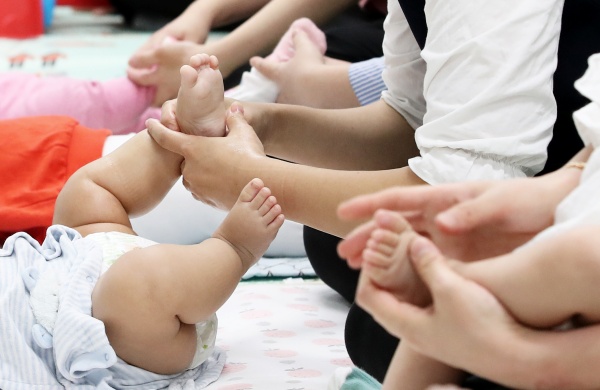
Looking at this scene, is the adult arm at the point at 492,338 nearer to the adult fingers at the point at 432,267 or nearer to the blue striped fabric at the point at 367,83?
the adult fingers at the point at 432,267

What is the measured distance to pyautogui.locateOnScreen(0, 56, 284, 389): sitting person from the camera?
80cm

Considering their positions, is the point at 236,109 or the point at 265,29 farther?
the point at 265,29

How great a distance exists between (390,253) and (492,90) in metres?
0.28

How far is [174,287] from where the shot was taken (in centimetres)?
83

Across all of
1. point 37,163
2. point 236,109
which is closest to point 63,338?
point 236,109

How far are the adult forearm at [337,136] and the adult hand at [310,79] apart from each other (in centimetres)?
29

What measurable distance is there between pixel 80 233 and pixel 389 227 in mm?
521

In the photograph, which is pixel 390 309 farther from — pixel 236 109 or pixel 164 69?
pixel 164 69

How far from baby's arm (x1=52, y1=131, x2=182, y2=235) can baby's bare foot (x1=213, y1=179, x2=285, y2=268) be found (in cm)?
12

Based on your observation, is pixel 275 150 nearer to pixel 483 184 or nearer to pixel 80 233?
pixel 80 233

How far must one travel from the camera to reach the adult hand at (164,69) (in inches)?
66.5

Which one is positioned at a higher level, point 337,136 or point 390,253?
point 390,253

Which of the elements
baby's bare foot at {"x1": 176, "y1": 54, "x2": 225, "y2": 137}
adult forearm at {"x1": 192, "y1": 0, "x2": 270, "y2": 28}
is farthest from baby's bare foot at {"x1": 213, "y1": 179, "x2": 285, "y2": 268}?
adult forearm at {"x1": 192, "y1": 0, "x2": 270, "y2": 28}

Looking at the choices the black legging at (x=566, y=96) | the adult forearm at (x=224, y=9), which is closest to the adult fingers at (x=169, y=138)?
the black legging at (x=566, y=96)
